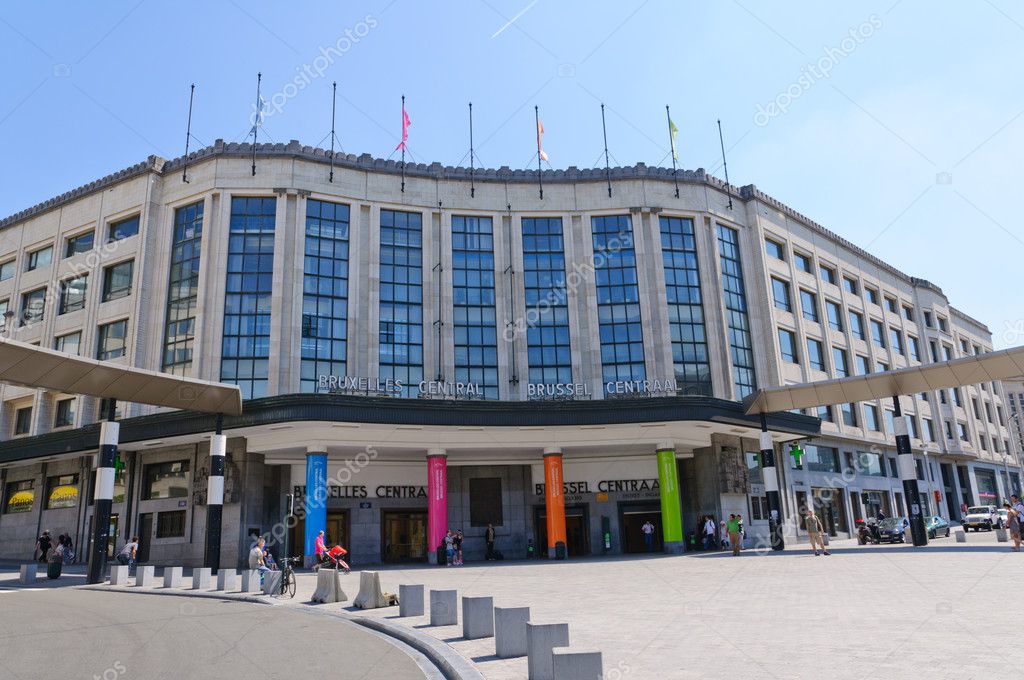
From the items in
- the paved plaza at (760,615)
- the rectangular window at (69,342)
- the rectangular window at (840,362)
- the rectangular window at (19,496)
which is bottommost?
the paved plaza at (760,615)

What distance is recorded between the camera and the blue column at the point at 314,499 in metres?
31.5

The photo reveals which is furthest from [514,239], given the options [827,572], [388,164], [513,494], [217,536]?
[827,572]

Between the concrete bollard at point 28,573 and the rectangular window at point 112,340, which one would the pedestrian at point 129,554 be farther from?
the rectangular window at point 112,340

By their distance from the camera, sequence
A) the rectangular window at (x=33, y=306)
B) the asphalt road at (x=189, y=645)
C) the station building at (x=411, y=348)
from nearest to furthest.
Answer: the asphalt road at (x=189, y=645) → the station building at (x=411, y=348) → the rectangular window at (x=33, y=306)

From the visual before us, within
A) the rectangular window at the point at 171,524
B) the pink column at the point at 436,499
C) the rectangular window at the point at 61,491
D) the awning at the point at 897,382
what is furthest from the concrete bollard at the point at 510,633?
the rectangular window at the point at 61,491

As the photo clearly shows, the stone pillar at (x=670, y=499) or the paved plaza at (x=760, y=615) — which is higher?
the stone pillar at (x=670, y=499)

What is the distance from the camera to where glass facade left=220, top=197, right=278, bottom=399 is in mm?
37531

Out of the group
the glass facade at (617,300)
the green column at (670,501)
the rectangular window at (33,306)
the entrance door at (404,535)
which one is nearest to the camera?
the green column at (670,501)

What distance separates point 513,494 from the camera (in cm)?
3941

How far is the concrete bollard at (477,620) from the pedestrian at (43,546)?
34.9m

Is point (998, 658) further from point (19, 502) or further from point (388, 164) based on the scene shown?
point (19, 502)

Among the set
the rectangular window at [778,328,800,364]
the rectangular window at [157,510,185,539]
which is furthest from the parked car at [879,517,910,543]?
the rectangular window at [157,510,185,539]

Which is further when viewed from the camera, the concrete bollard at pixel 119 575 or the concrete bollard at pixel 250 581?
the concrete bollard at pixel 119 575

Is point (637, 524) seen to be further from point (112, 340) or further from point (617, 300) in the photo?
point (112, 340)
